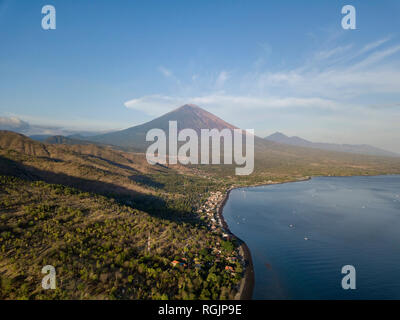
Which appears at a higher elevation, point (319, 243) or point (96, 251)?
point (96, 251)

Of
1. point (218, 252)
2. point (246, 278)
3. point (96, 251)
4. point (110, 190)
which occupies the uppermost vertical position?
point (110, 190)

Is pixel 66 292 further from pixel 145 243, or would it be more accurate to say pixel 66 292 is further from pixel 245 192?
pixel 245 192

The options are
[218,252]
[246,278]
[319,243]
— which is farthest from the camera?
[319,243]

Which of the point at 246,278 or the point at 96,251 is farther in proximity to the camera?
the point at 246,278

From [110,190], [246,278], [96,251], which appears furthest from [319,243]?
[110,190]

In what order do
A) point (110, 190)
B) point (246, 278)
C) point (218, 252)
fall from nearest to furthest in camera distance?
1. point (246, 278)
2. point (218, 252)
3. point (110, 190)

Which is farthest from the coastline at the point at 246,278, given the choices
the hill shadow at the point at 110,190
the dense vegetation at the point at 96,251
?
the hill shadow at the point at 110,190

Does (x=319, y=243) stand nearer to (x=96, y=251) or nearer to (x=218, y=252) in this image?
(x=218, y=252)

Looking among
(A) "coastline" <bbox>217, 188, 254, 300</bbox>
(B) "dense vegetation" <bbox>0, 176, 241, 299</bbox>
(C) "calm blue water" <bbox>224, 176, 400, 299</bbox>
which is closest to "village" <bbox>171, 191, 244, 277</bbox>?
(B) "dense vegetation" <bbox>0, 176, 241, 299</bbox>
